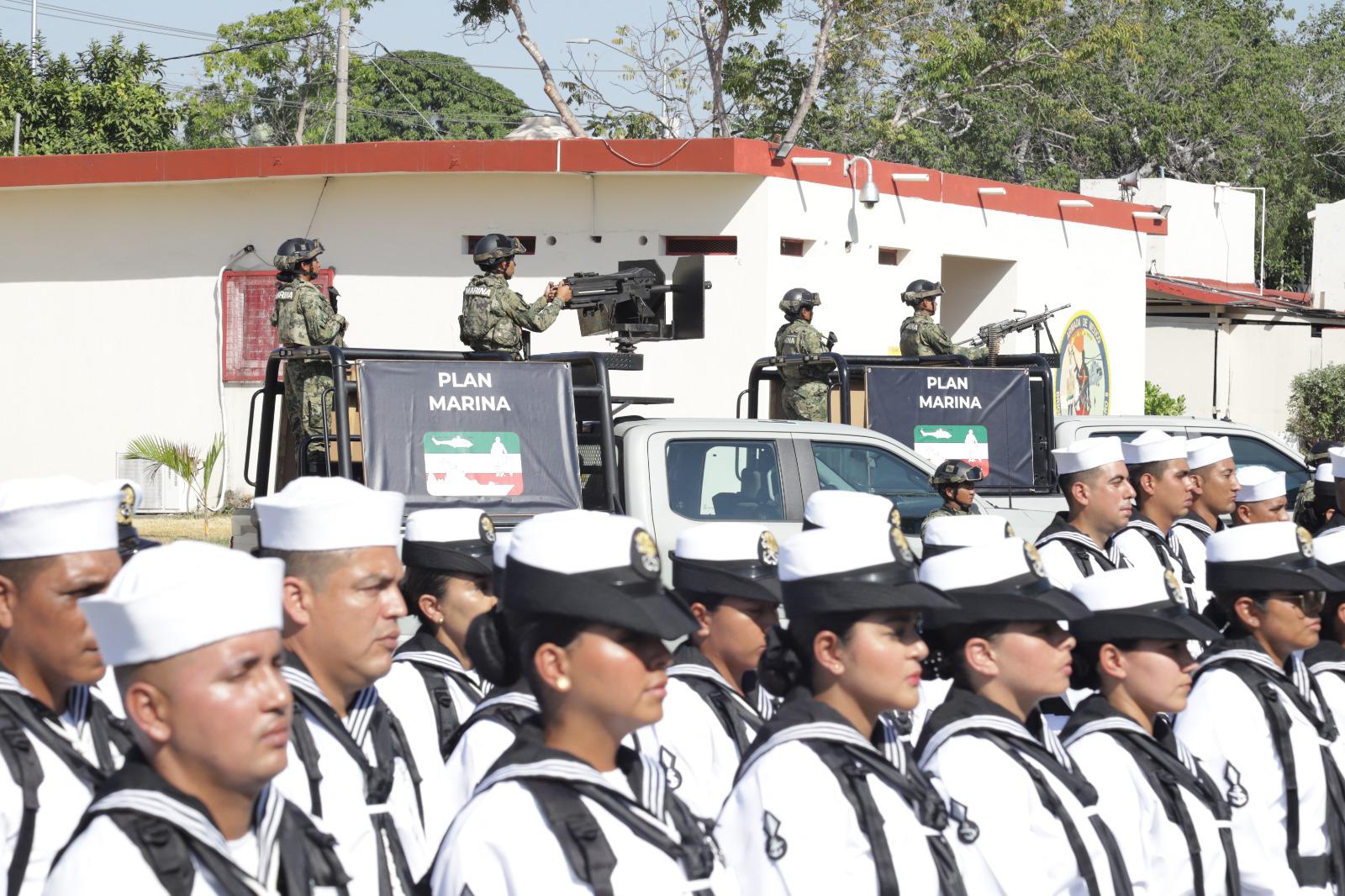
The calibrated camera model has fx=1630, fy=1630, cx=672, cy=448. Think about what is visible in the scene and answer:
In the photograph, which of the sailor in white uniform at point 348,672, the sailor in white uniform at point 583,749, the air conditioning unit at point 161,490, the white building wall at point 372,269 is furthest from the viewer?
the air conditioning unit at point 161,490

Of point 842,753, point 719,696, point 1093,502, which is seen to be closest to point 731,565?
point 719,696

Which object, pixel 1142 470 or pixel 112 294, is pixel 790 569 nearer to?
pixel 1142 470

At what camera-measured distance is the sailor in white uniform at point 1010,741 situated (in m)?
3.61

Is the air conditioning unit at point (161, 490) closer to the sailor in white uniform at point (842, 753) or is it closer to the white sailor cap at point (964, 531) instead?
the white sailor cap at point (964, 531)

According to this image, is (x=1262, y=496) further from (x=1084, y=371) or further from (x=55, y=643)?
(x=1084, y=371)

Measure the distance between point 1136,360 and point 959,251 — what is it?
550 centimetres

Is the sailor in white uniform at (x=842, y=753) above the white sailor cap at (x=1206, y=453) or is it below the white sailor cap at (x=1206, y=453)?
below

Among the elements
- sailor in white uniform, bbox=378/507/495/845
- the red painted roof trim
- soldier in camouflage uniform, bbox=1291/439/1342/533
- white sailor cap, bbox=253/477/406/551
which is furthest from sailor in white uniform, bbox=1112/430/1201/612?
the red painted roof trim

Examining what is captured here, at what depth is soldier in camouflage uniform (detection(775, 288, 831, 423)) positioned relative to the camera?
10.4 metres

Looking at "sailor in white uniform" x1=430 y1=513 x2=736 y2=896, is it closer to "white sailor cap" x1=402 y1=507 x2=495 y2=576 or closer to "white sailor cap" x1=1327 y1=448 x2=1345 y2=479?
"white sailor cap" x1=402 y1=507 x2=495 y2=576

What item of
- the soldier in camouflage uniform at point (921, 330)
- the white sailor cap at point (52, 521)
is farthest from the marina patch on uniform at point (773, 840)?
the soldier in camouflage uniform at point (921, 330)

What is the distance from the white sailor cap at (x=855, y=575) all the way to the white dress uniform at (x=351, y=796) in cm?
100

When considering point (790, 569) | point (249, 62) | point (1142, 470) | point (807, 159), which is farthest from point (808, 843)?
point (249, 62)

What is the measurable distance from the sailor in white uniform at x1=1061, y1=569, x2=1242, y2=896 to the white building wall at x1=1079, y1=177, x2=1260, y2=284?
109 ft
